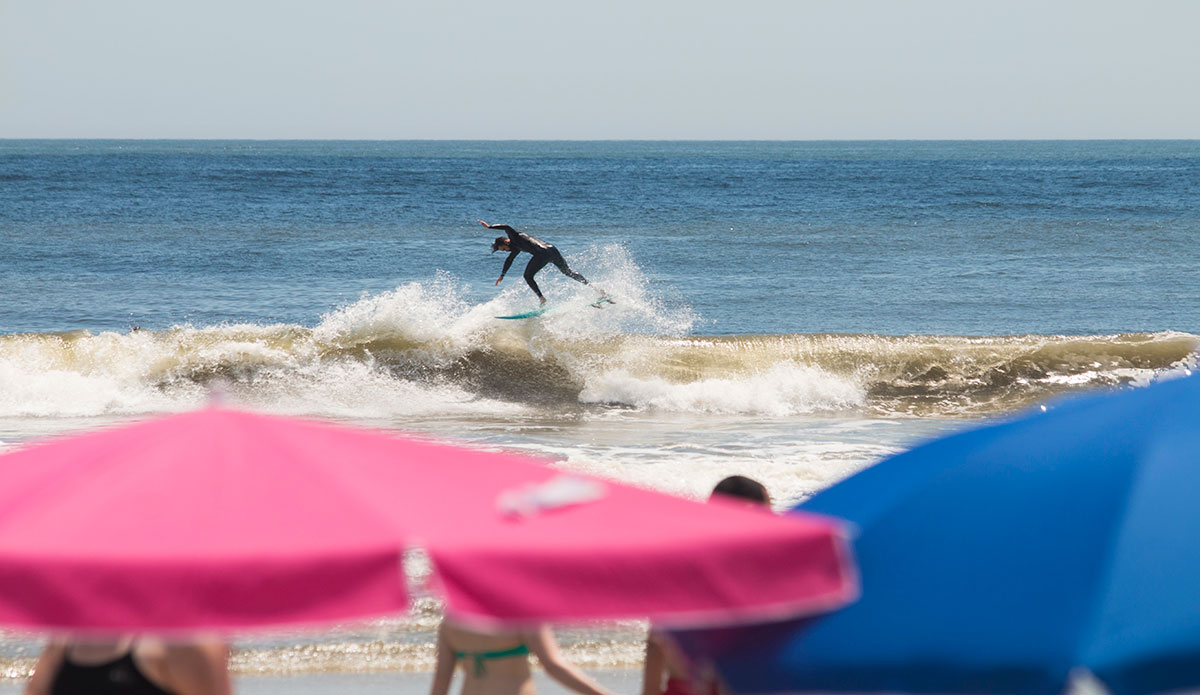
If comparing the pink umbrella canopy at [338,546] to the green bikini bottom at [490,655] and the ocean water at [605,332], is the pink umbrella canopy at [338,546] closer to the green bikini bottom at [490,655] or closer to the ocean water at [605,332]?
the green bikini bottom at [490,655]

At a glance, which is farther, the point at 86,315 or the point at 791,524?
the point at 86,315

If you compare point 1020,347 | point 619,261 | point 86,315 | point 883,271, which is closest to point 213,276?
point 86,315

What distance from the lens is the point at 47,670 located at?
115 inches

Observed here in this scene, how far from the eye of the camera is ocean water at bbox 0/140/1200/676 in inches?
488

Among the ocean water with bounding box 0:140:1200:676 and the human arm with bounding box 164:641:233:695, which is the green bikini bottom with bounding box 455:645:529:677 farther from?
the ocean water with bounding box 0:140:1200:676

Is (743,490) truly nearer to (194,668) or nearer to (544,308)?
(194,668)

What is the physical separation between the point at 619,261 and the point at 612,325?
13.4 meters

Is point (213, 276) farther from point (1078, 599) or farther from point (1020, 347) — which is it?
point (1078, 599)

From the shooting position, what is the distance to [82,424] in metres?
13.3

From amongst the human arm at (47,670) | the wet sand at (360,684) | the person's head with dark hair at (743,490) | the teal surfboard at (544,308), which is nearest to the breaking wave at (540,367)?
the teal surfboard at (544,308)

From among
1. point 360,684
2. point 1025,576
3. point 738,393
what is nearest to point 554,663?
point 1025,576

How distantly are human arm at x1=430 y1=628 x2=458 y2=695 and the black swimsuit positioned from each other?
96cm

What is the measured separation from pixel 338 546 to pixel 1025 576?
1473mm

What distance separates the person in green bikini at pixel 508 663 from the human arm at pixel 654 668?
0.16m
